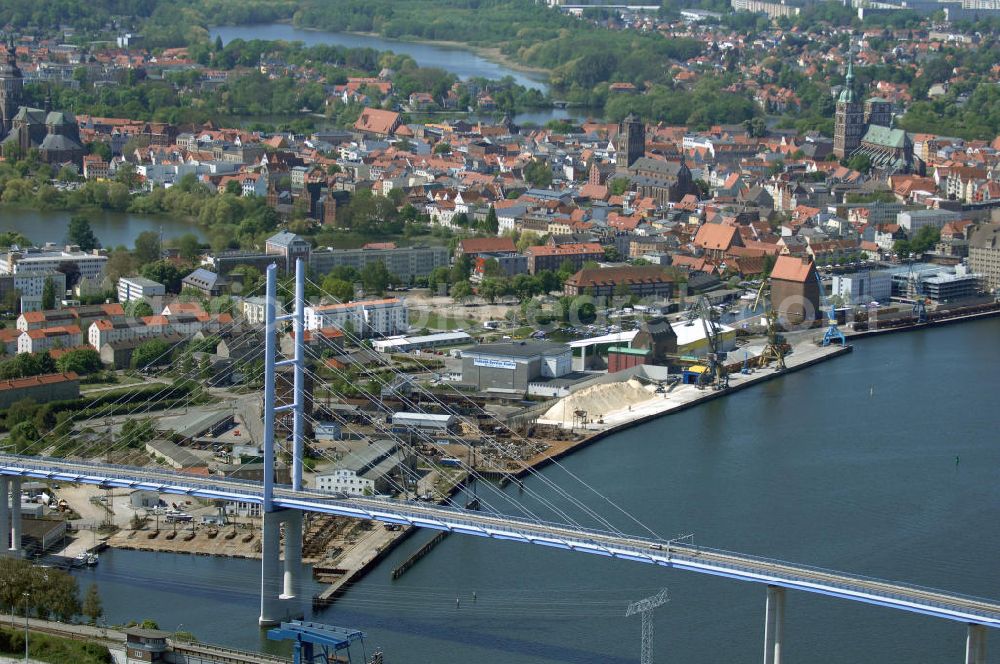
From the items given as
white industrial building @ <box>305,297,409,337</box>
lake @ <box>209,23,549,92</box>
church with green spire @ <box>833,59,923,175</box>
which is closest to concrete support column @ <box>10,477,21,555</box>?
white industrial building @ <box>305,297,409,337</box>

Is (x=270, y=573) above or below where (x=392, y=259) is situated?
below

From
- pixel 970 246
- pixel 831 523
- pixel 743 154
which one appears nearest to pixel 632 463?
pixel 831 523

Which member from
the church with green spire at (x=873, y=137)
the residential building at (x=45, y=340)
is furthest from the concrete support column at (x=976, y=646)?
the church with green spire at (x=873, y=137)

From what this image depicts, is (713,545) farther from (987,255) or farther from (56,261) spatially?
(987,255)

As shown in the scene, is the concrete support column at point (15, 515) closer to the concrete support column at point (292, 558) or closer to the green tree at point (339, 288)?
the concrete support column at point (292, 558)

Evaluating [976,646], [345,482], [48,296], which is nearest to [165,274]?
[48,296]
